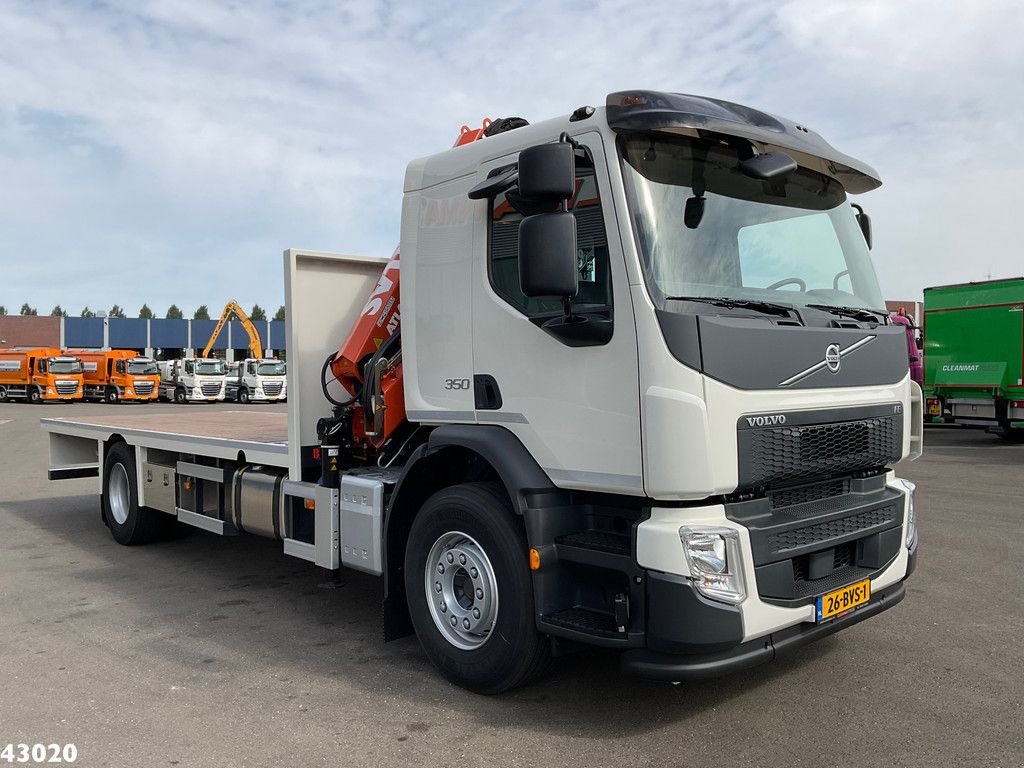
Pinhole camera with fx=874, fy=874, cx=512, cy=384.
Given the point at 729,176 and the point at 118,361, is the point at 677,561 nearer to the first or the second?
the point at 729,176

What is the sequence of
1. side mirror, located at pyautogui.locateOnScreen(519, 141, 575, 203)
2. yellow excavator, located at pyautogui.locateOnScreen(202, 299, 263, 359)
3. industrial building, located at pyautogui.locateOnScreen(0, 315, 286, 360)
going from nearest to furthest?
side mirror, located at pyautogui.locateOnScreen(519, 141, 575, 203)
yellow excavator, located at pyautogui.locateOnScreen(202, 299, 263, 359)
industrial building, located at pyautogui.locateOnScreen(0, 315, 286, 360)

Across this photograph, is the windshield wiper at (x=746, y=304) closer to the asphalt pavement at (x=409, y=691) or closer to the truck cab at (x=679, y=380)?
the truck cab at (x=679, y=380)

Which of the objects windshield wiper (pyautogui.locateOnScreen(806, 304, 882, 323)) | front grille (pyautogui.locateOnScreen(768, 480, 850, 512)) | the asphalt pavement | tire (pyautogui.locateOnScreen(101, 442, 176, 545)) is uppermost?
windshield wiper (pyautogui.locateOnScreen(806, 304, 882, 323))

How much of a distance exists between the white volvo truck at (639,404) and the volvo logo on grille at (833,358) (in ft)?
0.06

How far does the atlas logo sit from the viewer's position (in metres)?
3.69

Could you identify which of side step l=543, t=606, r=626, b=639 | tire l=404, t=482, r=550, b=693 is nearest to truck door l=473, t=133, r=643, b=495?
tire l=404, t=482, r=550, b=693

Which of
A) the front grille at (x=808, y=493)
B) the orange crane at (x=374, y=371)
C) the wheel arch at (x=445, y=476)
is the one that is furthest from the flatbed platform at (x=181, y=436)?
the front grille at (x=808, y=493)

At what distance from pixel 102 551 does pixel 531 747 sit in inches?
227

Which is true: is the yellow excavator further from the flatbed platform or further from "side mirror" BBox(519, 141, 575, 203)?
"side mirror" BBox(519, 141, 575, 203)

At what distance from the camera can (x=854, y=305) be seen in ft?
14.4

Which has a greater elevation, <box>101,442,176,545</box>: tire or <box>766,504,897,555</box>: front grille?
<box>766,504,897,555</box>: front grille

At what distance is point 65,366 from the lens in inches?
1571

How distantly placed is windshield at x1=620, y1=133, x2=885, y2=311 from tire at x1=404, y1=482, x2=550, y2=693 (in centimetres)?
138

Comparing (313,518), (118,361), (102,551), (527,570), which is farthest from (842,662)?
(118,361)
